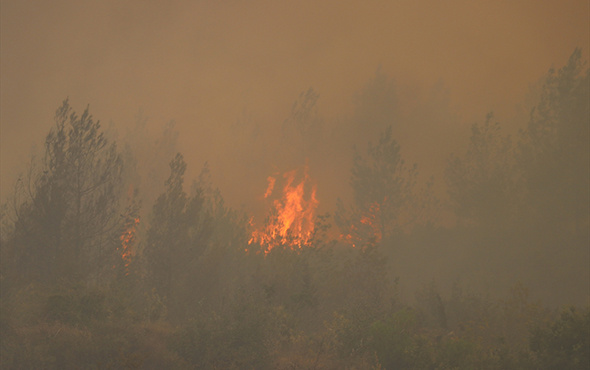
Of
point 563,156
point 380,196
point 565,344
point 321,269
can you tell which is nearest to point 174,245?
point 321,269

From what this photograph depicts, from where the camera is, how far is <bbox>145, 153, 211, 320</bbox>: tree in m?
19.0

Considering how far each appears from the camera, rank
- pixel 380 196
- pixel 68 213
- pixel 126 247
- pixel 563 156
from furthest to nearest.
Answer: pixel 380 196 < pixel 563 156 < pixel 126 247 < pixel 68 213

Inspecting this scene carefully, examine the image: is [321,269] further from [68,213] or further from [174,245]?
[68,213]

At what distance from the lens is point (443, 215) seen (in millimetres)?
43312

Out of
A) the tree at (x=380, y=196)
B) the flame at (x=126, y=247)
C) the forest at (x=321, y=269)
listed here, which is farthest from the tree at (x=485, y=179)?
the flame at (x=126, y=247)

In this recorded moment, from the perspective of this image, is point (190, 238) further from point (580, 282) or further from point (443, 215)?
point (443, 215)

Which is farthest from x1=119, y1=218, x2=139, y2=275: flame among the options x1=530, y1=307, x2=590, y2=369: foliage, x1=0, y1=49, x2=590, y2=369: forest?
x1=530, y1=307, x2=590, y2=369: foliage

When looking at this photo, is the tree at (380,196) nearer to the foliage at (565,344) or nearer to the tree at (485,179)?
the tree at (485,179)

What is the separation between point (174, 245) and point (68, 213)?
16.3 ft

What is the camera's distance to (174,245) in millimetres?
20000

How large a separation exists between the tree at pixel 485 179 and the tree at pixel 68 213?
26.4m

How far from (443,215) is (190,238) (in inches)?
1229

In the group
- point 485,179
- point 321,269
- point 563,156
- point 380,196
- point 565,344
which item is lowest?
point 565,344

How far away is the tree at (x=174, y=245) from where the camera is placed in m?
19.0
